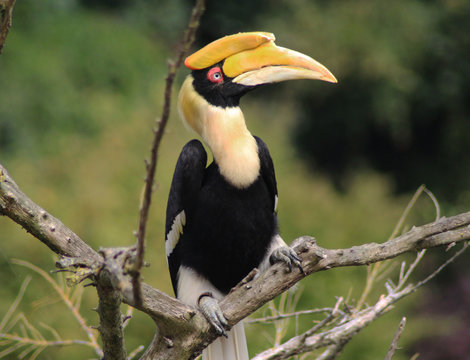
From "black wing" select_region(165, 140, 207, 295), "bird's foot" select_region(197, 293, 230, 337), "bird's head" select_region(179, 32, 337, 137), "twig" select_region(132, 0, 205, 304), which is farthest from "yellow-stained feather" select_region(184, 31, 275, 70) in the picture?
"twig" select_region(132, 0, 205, 304)

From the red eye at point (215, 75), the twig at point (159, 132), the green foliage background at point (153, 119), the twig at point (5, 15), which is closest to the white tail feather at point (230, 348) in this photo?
the green foliage background at point (153, 119)

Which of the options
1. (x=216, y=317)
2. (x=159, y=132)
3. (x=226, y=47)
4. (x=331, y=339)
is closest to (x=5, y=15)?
(x=159, y=132)

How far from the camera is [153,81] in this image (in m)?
6.57

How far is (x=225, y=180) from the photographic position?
2.13 meters

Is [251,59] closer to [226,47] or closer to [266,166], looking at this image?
[226,47]

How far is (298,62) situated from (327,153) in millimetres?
6052

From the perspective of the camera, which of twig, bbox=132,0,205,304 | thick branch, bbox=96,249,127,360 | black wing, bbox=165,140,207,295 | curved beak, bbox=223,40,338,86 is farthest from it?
black wing, bbox=165,140,207,295

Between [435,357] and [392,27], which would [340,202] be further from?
[392,27]

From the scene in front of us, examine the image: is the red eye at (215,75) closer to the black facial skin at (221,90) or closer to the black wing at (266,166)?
the black facial skin at (221,90)

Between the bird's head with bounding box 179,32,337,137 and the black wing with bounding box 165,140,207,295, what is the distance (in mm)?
85

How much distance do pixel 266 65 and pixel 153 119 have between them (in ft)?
11.8

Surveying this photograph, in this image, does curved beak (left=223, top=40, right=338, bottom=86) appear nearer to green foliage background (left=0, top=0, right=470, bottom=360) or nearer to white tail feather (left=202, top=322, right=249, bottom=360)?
white tail feather (left=202, top=322, right=249, bottom=360)

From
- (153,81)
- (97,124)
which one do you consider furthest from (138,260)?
(153,81)

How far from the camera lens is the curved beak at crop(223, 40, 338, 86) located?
2.04 meters
